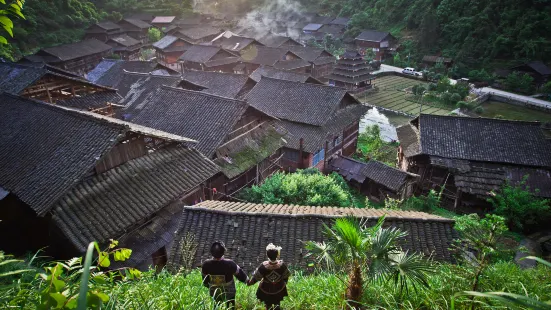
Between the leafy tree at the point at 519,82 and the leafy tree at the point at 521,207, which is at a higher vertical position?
the leafy tree at the point at 519,82

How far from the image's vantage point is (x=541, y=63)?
52469mm

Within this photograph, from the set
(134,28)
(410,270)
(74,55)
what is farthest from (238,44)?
(410,270)

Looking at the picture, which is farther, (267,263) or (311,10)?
(311,10)

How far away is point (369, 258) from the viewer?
15.3 feet

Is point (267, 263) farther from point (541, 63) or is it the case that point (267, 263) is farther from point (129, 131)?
point (541, 63)

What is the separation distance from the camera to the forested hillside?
57.4 m

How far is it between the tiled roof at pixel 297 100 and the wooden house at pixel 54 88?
38.9 ft

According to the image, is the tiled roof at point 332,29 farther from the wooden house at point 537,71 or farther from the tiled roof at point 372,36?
the wooden house at point 537,71

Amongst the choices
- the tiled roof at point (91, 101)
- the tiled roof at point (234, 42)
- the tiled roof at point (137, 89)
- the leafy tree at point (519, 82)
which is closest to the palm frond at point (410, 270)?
the tiled roof at point (137, 89)

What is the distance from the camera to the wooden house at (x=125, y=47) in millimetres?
60500

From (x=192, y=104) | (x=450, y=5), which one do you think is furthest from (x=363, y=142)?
(x=450, y=5)

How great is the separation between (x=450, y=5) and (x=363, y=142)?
2043 inches

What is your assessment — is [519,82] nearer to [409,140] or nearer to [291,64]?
[291,64]

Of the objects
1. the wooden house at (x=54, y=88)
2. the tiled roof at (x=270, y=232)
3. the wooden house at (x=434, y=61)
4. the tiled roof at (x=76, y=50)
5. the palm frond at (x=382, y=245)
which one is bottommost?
the tiled roof at (x=270, y=232)
